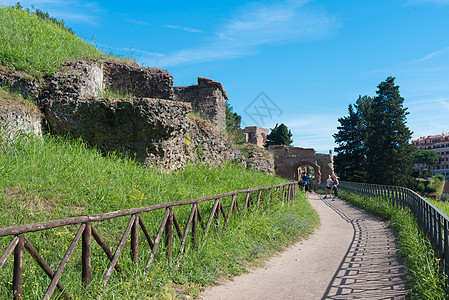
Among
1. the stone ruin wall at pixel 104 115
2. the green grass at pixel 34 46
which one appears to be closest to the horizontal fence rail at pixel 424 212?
the stone ruin wall at pixel 104 115

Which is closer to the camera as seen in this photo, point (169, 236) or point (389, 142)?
point (169, 236)

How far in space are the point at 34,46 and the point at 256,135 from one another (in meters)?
40.5

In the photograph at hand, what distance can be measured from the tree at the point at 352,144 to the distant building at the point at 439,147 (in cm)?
5657

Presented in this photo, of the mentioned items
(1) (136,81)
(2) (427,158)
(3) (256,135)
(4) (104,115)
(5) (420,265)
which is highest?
(3) (256,135)

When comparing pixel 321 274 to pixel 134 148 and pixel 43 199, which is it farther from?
pixel 134 148

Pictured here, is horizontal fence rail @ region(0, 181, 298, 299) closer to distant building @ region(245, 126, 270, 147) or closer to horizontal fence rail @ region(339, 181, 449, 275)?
horizontal fence rail @ region(339, 181, 449, 275)

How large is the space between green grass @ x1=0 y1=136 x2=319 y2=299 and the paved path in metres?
0.34

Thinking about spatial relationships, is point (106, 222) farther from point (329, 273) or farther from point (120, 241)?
point (329, 273)

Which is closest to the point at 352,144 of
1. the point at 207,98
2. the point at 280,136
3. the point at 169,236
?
the point at 280,136

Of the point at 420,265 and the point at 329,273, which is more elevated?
the point at 420,265

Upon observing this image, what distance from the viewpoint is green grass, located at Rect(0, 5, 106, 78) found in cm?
955

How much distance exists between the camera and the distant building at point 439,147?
8812 cm

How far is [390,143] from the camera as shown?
29375 mm

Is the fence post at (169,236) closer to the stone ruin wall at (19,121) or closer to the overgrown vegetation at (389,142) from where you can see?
the stone ruin wall at (19,121)
